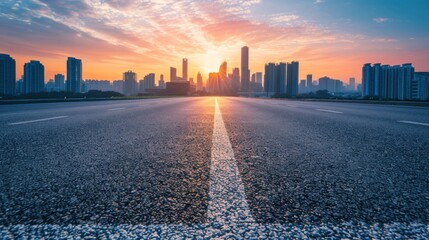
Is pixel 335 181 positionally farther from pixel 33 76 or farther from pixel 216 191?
pixel 33 76

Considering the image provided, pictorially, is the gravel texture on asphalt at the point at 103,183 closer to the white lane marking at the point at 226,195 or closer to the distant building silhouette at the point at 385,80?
the white lane marking at the point at 226,195

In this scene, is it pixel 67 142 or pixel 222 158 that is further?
pixel 67 142

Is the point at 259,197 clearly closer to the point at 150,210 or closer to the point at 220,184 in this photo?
the point at 220,184

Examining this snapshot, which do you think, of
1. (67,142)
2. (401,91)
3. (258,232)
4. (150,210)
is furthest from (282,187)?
(401,91)

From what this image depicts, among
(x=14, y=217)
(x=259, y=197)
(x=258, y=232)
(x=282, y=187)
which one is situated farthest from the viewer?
(x=282, y=187)

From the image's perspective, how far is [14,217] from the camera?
137cm

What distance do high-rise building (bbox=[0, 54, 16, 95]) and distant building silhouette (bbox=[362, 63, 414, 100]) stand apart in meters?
159

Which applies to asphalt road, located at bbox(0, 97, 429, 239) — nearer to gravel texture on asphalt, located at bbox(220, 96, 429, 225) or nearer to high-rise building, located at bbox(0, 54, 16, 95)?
gravel texture on asphalt, located at bbox(220, 96, 429, 225)

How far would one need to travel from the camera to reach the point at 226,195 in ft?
5.44

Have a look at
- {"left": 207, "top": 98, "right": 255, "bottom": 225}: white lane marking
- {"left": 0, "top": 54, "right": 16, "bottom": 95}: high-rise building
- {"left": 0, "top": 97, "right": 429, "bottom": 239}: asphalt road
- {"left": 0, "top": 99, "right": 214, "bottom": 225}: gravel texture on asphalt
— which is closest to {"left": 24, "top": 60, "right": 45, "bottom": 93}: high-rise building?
{"left": 0, "top": 54, "right": 16, "bottom": 95}: high-rise building

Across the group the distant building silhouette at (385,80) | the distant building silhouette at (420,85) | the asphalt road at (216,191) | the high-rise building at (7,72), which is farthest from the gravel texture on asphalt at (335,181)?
the distant building silhouette at (420,85)

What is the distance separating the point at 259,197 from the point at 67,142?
9.81ft

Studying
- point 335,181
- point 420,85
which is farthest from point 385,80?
point 335,181

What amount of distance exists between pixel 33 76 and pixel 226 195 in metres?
204
